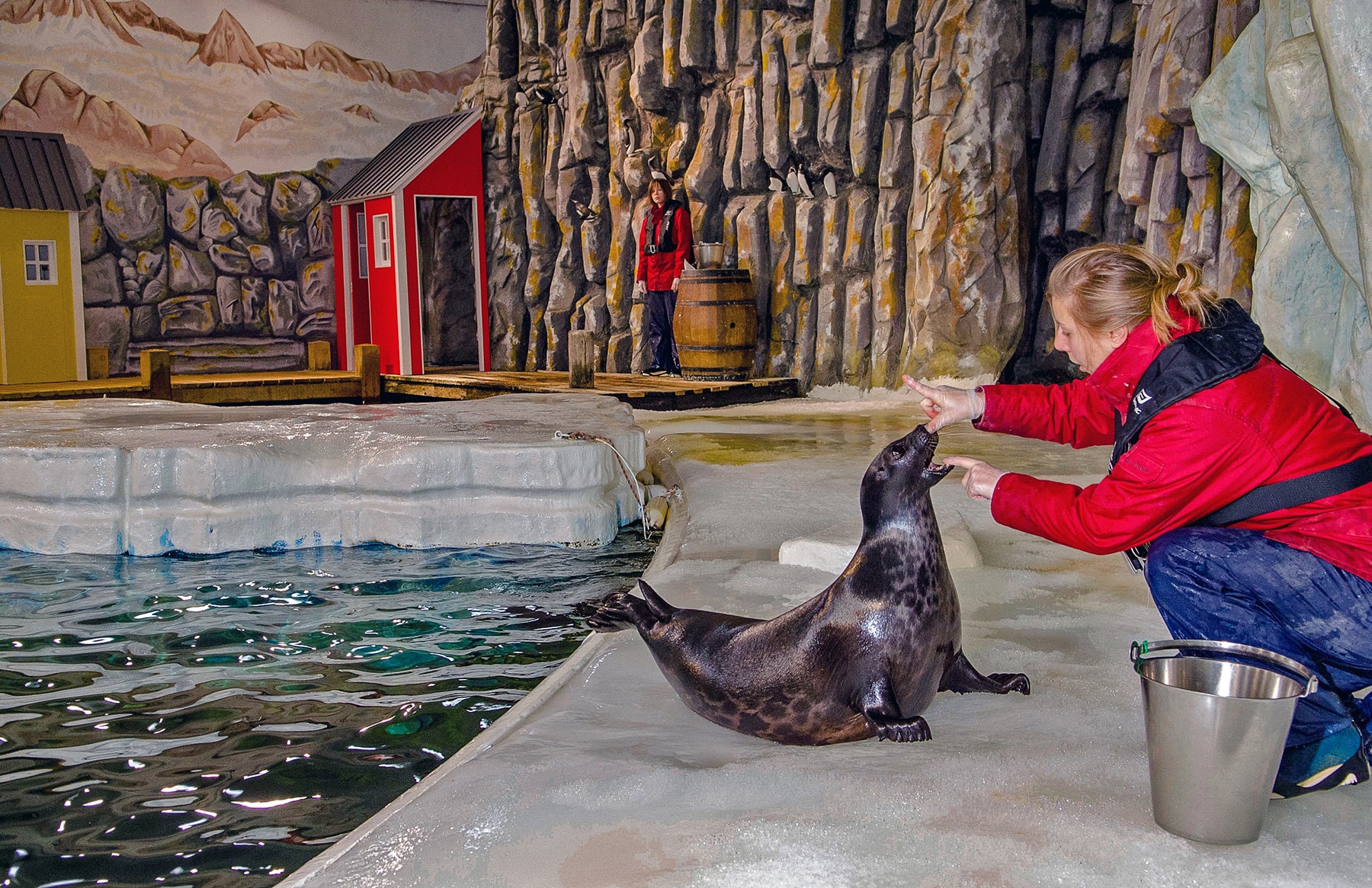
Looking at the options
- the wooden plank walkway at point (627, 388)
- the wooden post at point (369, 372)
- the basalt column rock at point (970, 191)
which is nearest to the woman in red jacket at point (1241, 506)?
the wooden plank walkway at point (627, 388)

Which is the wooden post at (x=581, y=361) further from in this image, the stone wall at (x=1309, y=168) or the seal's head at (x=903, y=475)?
the seal's head at (x=903, y=475)

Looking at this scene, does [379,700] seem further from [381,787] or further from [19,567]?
[19,567]

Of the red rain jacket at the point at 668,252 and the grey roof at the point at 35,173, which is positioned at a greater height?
the grey roof at the point at 35,173

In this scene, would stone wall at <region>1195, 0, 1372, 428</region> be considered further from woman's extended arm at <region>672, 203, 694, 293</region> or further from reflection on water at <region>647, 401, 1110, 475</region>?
woman's extended arm at <region>672, 203, 694, 293</region>

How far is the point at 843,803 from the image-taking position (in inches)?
72.7

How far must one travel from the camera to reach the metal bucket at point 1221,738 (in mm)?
1607

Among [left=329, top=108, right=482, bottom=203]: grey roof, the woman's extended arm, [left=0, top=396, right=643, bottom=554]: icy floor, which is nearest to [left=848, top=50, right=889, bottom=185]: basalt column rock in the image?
the woman's extended arm

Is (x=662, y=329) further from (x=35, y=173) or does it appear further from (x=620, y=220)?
(x=35, y=173)

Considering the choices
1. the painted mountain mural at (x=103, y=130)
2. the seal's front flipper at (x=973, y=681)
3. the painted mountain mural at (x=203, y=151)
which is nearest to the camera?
the seal's front flipper at (x=973, y=681)

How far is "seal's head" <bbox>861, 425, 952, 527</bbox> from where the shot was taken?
2.19 metres

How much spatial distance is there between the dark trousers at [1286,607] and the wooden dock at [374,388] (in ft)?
21.7

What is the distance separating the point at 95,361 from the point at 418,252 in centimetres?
333

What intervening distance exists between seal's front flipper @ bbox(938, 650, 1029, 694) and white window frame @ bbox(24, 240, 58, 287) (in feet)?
35.8

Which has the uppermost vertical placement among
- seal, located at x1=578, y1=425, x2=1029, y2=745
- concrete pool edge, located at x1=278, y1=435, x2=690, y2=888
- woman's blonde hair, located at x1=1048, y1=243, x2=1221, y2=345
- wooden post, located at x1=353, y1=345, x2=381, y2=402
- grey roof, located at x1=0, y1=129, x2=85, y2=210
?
grey roof, located at x1=0, y1=129, x2=85, y2=210
